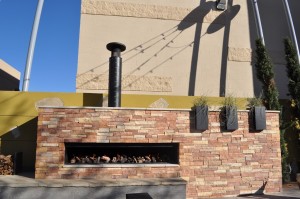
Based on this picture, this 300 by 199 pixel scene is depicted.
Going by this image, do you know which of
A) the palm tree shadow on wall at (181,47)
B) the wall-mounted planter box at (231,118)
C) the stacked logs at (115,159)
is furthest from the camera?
the palm tree shadow on wall at (181,47)

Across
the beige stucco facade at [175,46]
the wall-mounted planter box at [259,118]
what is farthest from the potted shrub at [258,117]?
the beige stucco facade at [175,46]

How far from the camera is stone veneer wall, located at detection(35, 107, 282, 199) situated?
683cm

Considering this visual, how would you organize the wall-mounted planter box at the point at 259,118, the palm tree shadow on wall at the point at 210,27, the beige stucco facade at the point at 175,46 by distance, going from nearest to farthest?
the wall-mounted planter box at the point at 259,118
the beige stucco facade at the point at 175,46
the palm tree shadow on wall at the point at 210,27

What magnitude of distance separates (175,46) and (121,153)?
5.95 m

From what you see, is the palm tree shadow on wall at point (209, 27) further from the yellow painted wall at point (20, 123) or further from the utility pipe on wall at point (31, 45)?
the yellow painted wall at point (20, 123)

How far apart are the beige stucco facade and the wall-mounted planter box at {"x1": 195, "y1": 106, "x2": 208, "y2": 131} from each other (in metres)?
4.25

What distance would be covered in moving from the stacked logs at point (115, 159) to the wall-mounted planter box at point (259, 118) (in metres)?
2.54

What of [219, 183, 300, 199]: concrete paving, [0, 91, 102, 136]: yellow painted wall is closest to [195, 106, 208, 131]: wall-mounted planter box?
[219, 183, 300, 199]: concrete paving

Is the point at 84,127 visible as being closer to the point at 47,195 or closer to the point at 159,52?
the point at 47,195

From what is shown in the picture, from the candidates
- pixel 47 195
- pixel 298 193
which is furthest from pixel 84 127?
pixel 298 193

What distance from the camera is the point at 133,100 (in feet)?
29.1

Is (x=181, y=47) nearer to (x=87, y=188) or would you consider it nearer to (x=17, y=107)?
(x=17, y=107)

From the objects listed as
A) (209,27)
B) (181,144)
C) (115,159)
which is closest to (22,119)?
(115,159)

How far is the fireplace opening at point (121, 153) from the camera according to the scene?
7090 mm
